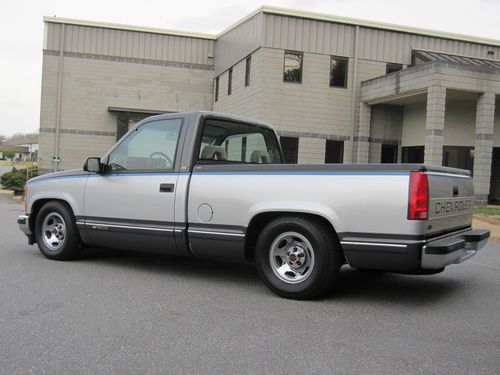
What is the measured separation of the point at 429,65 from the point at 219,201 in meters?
15.1

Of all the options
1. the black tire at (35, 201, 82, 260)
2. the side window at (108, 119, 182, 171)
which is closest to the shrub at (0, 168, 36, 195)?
the black tire at (35, 201, 82, 260)

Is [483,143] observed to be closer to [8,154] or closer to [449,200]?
[449,200]

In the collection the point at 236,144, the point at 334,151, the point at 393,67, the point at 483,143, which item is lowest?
the point at 236,144

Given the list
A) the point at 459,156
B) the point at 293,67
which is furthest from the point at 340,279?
the point at 459,156

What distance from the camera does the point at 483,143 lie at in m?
18.8

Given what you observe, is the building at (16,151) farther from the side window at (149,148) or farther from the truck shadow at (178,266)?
the side window at (149,148)

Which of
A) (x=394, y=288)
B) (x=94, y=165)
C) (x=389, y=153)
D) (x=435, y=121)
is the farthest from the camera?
(x=389, y=153)

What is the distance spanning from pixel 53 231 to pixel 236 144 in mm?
2765

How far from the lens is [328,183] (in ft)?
16.2

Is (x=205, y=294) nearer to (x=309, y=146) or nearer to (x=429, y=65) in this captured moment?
(x=429, y=65)

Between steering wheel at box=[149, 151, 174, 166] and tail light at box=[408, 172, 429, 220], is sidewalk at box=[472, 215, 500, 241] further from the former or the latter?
steering wheel at box=[149, 151, 174, 166]

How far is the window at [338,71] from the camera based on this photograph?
890 inches

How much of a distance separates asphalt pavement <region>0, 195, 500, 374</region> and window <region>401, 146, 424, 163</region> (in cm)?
1665

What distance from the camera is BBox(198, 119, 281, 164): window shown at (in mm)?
6156
